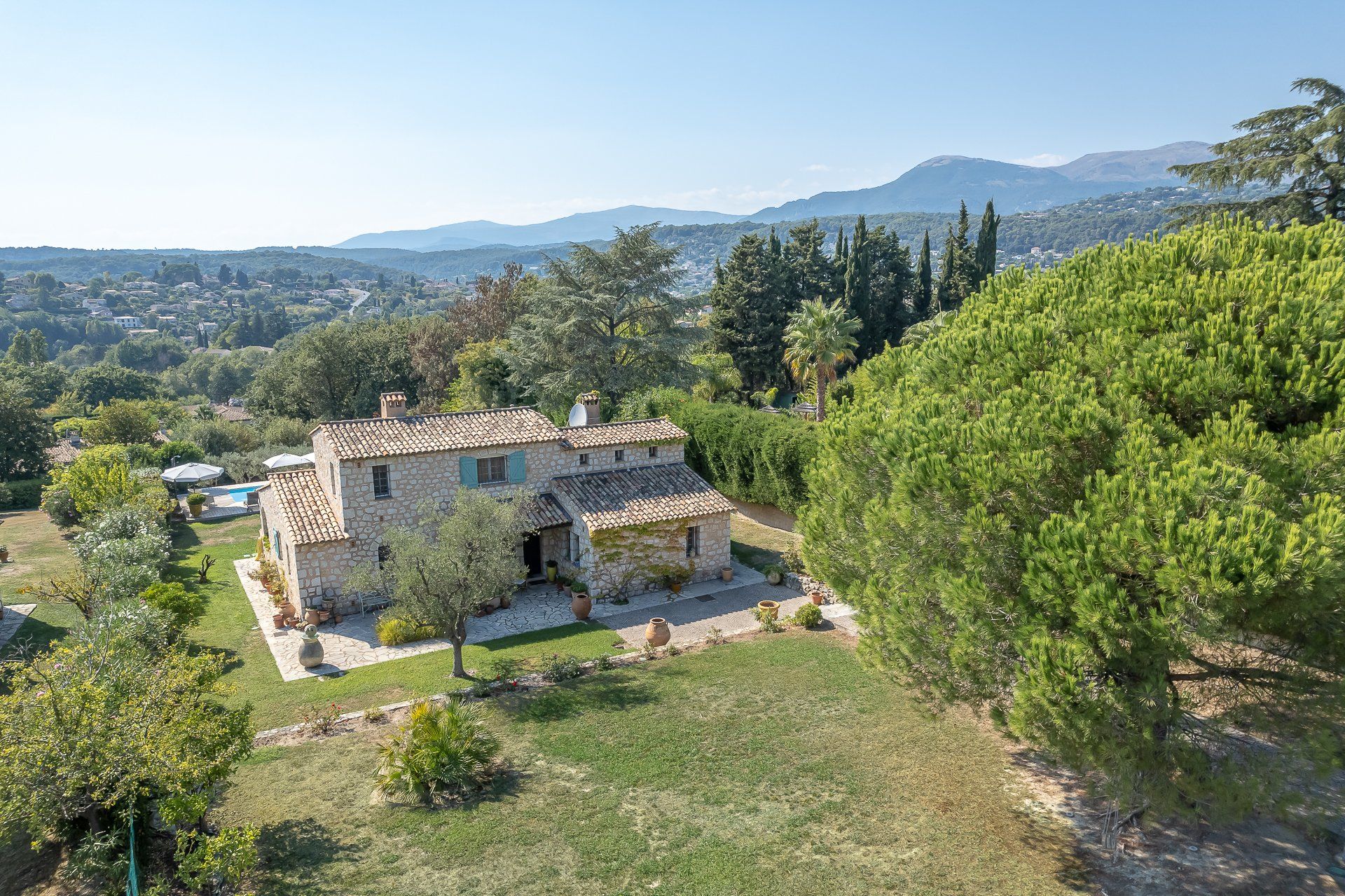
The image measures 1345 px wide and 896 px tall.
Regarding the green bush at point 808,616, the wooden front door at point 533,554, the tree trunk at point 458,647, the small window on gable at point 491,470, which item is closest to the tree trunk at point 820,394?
the green bush at point 808,616

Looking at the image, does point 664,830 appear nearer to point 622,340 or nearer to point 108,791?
point 108,791

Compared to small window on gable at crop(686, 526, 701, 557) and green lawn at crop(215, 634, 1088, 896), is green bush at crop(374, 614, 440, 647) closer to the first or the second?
green lawn at crop(215, 634, 1088, 896)

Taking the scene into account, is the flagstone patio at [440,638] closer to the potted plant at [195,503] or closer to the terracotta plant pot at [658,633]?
the terracotta plant pot at [658,633]

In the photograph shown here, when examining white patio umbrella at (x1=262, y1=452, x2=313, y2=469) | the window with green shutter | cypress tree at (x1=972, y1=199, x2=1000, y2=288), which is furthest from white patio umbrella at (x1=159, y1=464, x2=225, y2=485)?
cypress tree at (x1=972, y1=199, x2=1000, y2=288)

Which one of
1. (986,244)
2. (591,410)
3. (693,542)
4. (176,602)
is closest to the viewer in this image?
(176,602)

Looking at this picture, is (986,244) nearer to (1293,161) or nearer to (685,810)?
(1293,161)

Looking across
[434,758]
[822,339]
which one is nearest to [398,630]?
[434,758]

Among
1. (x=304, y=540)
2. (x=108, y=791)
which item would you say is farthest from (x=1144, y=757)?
(x=304, y=540)
